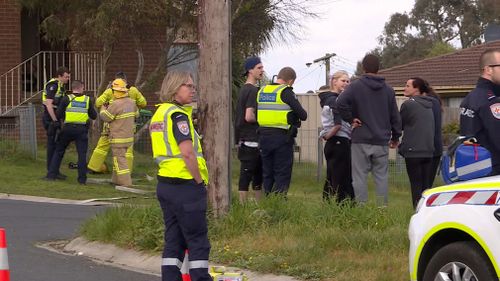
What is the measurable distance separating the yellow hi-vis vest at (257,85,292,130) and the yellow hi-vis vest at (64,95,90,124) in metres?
5.70

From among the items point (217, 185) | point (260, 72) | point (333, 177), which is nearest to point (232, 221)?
point (217, 185)

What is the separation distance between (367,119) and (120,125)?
703cm

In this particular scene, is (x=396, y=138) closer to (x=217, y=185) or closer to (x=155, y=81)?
(x=217, y=185)

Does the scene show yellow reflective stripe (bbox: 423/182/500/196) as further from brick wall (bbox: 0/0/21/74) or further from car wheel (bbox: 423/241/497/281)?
brick wall (bbox: 0/0/21/74)

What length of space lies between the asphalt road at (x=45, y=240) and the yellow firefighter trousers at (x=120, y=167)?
239cm

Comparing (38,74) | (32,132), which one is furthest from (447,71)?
(32,132)

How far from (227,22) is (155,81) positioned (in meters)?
12.2

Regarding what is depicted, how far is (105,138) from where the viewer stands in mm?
17609

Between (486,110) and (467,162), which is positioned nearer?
(486,110)

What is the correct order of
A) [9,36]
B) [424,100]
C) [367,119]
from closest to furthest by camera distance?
[367,119]
[424,100]
[9,36]

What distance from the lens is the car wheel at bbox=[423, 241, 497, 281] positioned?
6293mm

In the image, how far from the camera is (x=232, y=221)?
394 inches

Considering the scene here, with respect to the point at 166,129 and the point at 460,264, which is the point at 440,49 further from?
the point at 460,264

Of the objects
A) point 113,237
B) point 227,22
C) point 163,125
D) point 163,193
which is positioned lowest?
point 113,237
